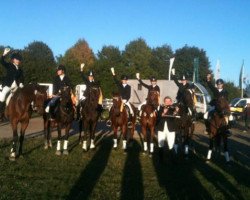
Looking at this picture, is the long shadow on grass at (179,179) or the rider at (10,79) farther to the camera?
the rider at (10,79)

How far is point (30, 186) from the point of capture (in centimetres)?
933

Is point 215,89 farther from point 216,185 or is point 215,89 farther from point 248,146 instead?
point 248,146

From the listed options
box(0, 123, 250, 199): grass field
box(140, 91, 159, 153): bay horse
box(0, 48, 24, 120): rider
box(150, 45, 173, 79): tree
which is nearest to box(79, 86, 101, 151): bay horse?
box(0, 123, 250, 199): grass field

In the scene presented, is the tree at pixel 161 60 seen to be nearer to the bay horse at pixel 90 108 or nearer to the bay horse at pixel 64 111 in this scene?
the bay horse at pixel 90 108

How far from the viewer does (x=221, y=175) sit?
38.2 ft

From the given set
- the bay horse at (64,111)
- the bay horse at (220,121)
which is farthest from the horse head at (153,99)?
the bay horse at (64,111)

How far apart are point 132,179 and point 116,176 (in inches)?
Result: 20.8

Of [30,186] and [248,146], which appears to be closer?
[30,186]

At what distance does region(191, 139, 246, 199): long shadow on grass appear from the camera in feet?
31.7

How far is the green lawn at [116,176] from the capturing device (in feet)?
29.8

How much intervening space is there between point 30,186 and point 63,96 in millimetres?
5298

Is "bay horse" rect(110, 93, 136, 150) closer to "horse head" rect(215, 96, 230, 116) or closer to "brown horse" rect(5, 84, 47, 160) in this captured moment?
"brown horse" rect(5, 84, 47, 160)

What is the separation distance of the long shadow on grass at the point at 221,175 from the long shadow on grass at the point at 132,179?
1897mm

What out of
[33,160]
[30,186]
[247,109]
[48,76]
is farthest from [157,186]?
[48,76]
